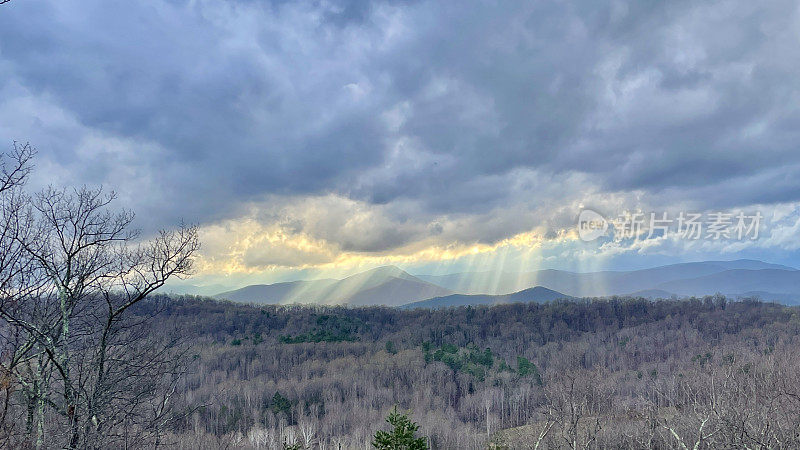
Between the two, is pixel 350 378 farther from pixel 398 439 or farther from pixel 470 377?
pixel 398 439

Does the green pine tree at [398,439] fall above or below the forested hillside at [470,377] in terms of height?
above

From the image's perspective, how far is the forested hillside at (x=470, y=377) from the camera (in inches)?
3088

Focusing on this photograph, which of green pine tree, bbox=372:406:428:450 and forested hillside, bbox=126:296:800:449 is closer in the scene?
green pine tree, bbox=372:406:428:450

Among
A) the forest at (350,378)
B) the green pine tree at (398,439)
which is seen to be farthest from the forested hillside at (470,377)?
the green pine tree at (398,439)

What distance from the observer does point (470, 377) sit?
132750mm

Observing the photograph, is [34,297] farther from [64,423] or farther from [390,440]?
[390,440]

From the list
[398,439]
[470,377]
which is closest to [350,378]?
[470,377]

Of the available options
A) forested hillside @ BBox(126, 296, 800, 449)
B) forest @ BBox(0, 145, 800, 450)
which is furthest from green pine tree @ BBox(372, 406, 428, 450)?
forested hillside @ BBox(126, 296, 800, 449)

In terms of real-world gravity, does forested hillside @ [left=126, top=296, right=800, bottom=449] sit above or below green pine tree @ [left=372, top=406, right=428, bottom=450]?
below

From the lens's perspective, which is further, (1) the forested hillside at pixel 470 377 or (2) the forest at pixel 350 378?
(1) the forested hillside at pixel 470 377

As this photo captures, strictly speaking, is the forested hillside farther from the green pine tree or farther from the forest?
the green pine tree

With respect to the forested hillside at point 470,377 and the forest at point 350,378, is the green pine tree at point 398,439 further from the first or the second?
the forested hillside at point 470,377

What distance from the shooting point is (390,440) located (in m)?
16.6

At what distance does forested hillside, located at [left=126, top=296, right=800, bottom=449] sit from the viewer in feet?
257
